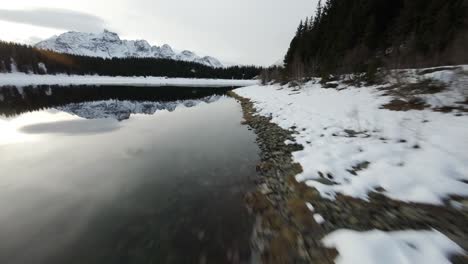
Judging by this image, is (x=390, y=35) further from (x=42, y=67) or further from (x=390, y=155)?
(x=42, y=67)

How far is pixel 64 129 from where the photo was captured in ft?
43.1

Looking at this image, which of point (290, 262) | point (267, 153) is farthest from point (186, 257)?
point (267, 153)

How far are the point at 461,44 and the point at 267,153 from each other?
13.3m

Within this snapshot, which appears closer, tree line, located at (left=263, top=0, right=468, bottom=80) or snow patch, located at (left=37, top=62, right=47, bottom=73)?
tree line, located at (left=263, top=0, right=468, bottom=80)

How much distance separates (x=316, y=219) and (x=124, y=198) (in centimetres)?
491

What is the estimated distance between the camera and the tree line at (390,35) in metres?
16.6

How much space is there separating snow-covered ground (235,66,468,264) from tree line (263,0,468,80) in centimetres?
782

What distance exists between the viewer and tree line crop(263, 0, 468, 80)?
16.6m

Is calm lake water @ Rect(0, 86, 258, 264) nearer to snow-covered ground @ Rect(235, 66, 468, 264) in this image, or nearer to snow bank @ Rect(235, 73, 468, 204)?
snow-covered ground @ Rect(235, 66, 468, 264)

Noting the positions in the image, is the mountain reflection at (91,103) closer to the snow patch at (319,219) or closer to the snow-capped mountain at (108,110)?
the snow-capped mountain at (108,110)

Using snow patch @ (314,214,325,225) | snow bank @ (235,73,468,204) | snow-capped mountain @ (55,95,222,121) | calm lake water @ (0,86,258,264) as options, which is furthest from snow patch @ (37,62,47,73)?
snow patch @ (314,214,325,225)

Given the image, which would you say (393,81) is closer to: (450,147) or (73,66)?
(450,147)

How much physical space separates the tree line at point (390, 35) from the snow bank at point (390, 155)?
28.1ft

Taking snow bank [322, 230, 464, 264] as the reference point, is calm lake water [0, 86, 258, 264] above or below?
below
